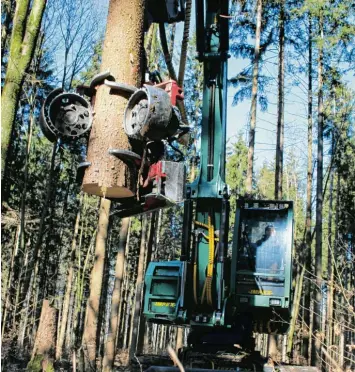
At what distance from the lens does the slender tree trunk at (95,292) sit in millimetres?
11672

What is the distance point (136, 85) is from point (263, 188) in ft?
109

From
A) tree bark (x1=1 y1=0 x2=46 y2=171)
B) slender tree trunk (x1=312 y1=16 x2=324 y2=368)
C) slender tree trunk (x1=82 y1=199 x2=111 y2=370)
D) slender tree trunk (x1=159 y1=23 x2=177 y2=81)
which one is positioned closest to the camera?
slender tree trunk (x1=159 y1=23 x2=177 y2=81)

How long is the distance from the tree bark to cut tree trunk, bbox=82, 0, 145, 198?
8.48 ft

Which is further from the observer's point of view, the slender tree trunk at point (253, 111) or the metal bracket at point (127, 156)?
the slender tree trunk at point (253, 111)

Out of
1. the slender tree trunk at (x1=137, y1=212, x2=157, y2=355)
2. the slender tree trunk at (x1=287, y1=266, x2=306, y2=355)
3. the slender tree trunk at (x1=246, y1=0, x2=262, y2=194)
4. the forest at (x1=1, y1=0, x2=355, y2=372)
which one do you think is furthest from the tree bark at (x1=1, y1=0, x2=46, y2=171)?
the slender tree trunk at (x1=137, y1=212, x2=157, y2=355)

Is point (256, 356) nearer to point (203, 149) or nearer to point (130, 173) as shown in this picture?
point (203, 149)

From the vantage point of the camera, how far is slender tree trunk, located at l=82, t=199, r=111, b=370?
11672 mm

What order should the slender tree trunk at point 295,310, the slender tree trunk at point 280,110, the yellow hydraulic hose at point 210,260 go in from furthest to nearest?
1. the slender tree trunk at point 280,110
2. the slender tree trunk at point 295,310
3. the yellow hydraulic hose at point 210,260

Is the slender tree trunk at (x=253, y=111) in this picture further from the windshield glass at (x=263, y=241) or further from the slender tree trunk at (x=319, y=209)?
the windshield glass at (x=263, y=241)

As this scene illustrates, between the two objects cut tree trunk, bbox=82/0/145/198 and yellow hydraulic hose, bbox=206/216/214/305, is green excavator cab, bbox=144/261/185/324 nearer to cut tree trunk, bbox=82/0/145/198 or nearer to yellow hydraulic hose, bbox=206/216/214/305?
yellow hydraulic hose, bbox=206/216/214/305

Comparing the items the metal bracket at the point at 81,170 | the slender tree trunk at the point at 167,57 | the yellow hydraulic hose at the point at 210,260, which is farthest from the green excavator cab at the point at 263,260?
the metal bracket at the point at 81,170

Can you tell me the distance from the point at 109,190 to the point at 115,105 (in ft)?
1.89

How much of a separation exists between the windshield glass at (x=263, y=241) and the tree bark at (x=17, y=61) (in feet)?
16.0

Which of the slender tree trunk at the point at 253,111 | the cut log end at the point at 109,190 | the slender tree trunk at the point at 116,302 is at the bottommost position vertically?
the slender tree trunk at the point at 116,302
